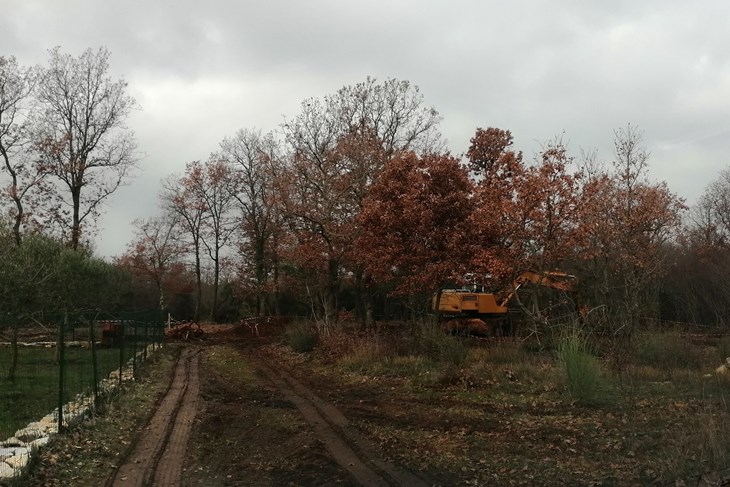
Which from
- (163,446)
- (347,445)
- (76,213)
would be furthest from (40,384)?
(76,213)

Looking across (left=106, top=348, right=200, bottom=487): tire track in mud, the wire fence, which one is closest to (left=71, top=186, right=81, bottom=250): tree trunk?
the wire fence

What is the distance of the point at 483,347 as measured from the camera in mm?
17641

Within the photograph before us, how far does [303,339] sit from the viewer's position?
2389 centimetres

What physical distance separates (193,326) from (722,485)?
113 feet

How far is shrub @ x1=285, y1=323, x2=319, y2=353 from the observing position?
2362 centimetres

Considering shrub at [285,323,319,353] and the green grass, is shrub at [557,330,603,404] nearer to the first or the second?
the green grass

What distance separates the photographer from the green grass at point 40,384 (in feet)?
38.3

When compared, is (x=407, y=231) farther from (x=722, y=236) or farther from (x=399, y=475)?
(x=722, y=236)

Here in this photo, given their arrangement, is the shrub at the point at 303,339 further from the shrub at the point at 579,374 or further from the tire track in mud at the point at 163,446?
the shrub at the point at 579,374

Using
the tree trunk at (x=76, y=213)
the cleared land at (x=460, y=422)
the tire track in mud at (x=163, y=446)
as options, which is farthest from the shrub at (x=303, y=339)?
the tree trunk at (x=76, y=213)

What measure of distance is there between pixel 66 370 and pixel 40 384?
0.90 m

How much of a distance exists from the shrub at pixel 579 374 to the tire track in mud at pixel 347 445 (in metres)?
4.01

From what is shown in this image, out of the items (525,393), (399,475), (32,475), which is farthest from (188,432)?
(525,393)

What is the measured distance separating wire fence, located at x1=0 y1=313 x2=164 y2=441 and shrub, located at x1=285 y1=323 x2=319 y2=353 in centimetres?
560
